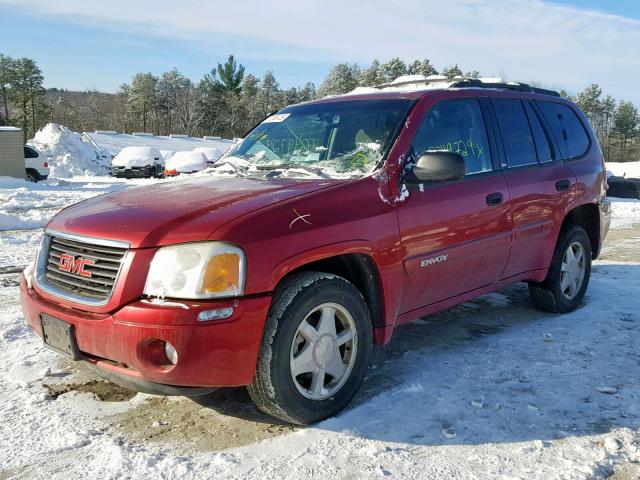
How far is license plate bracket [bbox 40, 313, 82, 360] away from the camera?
9.89 ft

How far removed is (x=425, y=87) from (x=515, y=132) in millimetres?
841

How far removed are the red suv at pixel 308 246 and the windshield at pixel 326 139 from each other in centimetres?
1

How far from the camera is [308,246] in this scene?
3.07 metres

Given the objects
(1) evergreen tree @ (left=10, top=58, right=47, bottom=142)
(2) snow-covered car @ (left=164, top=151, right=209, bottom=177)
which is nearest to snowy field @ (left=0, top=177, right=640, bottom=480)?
(2) snow-covered car @ (left=164, top=151, right=209, bottom=177)

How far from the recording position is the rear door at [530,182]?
4512 millimetres

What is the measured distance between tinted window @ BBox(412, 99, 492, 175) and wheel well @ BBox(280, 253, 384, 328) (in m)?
0.88

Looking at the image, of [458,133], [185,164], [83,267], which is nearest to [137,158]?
[185,164]

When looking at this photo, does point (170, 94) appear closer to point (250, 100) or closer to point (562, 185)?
point (250, 100)

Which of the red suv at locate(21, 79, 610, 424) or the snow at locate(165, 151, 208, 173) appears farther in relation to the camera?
the snow at locate(165, 151, 208, 173)

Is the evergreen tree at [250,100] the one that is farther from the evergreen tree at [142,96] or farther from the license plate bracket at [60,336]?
the license plate bracket at [60,336]

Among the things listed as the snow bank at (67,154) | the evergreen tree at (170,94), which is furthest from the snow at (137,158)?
the evergreen tree at (170,94)

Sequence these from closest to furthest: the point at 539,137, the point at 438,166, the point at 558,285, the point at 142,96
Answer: the point at 438,166
the point at 539,137
the point at 558,285
the point at 142,96

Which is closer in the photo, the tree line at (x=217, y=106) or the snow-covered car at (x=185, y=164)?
the snow-covered car at (x=185, y=164)

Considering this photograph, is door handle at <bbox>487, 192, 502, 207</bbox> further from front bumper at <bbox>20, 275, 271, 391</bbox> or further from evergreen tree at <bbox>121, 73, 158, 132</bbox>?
evergreen tree at <bbox>121, 73, 158, 132</bbox>
